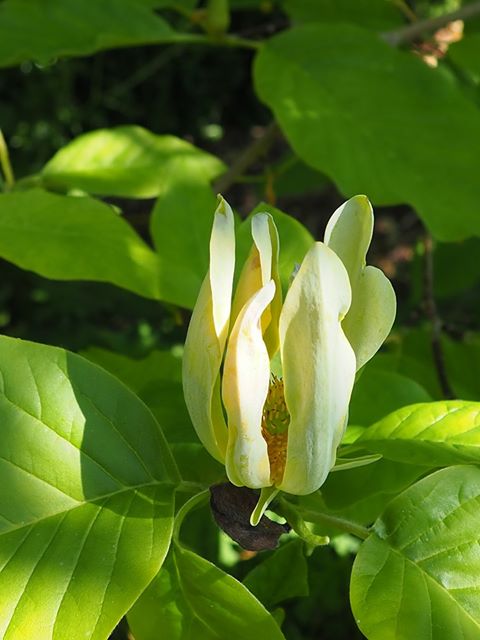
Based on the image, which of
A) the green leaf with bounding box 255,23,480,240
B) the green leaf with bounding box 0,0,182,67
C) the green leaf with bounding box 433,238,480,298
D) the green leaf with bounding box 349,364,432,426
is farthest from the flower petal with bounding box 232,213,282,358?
the green leaf with bounding box 433,238,480,298

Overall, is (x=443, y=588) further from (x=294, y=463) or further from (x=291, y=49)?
(x=291, y=49)

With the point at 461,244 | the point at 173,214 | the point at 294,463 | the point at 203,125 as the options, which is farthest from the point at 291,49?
the point at 203,125

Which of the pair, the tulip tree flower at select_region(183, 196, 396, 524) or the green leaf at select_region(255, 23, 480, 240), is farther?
the green leaf at select_region(255, 23, 480, 240)

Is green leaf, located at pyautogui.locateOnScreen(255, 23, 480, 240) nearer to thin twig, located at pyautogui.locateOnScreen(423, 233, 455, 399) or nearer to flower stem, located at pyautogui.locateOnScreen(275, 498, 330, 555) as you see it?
thin twig, located at pyautogui.locateOnScreen(423, 233, 455, 399)

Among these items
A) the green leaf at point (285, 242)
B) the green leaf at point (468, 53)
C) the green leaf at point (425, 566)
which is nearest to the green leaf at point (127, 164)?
the green leaf at point (285, 242)

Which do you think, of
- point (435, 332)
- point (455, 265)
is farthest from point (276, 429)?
point (455, 265)

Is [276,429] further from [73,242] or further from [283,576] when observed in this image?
[73,242]

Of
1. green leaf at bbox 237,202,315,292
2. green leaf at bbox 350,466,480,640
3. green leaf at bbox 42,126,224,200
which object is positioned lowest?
green leaf at bbox 42,126,224,200

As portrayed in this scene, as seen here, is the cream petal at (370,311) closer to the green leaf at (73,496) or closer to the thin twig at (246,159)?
the green leaf at (73,496)
